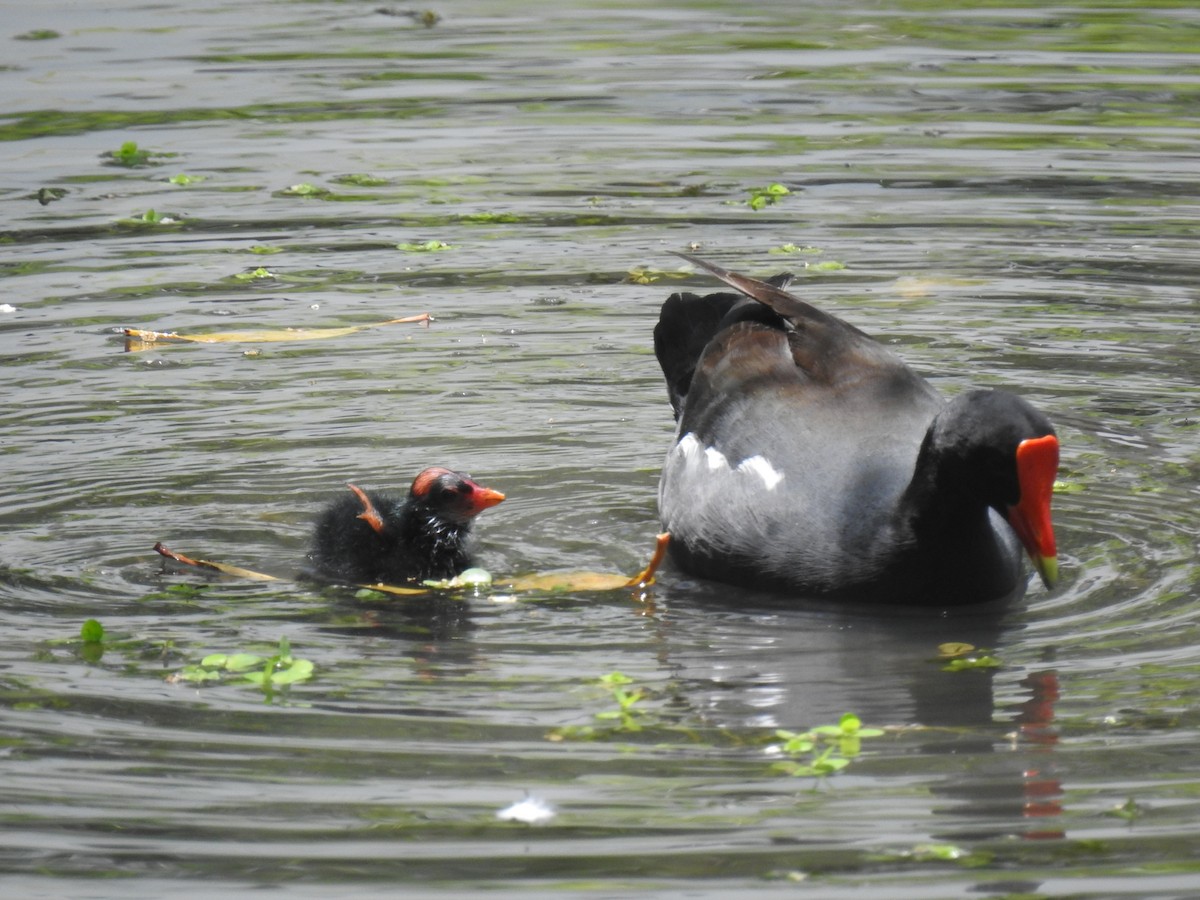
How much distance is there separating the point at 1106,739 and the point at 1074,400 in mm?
3309

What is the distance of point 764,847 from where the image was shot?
3984 millimetres

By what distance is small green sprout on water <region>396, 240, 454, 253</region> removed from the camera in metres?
10.1

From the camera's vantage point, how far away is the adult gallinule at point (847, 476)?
216 inches

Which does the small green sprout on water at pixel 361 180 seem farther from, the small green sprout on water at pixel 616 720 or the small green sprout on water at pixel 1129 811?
the small green sprout on water at pixel 1129 811

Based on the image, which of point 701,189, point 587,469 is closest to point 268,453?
point 587,469

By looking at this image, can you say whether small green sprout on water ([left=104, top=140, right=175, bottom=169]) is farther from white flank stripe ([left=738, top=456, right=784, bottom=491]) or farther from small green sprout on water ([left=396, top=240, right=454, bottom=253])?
white flank stripe ([left=738, top=456, right=784, bottom=491])

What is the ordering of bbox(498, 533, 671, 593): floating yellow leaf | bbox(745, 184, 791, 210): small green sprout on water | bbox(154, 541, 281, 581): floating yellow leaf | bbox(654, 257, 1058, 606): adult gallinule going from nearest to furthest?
bbox(654, 257, 1058, 606): adult gallinule, bbox(498, 533, 671, 593): floating yellow leaf, bbox(154, 541, 281, 581): floating yellow leaf, bbox(745, 184, 791, 210): small green sprout on water

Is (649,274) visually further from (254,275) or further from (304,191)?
(304,191)

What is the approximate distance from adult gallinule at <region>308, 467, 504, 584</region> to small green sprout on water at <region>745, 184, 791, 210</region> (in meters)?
4.92

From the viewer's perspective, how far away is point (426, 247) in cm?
1019

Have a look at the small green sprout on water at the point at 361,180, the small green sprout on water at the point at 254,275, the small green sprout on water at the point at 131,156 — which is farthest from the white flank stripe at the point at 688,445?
the small green sprout on water at the point at 131,156

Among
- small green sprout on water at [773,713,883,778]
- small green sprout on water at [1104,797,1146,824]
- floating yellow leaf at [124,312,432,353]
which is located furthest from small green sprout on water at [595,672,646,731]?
floating yellow leaf at [124,312,432,353]

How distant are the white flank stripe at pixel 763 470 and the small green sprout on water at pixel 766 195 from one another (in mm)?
4774

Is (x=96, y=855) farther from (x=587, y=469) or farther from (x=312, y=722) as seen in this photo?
(x=587, y=469)
